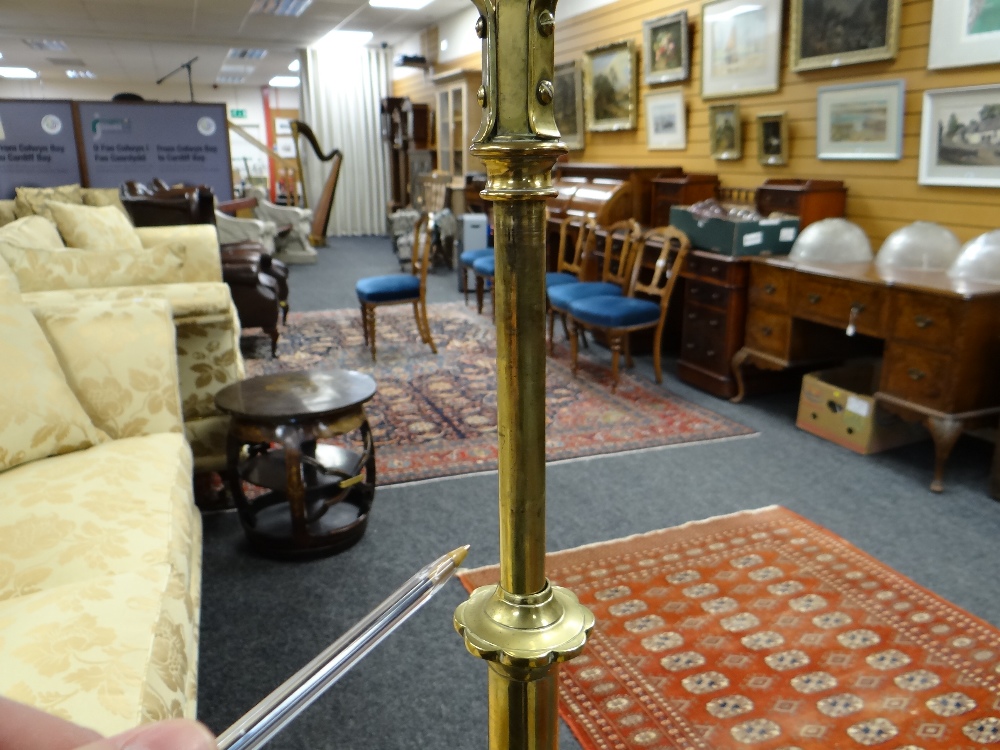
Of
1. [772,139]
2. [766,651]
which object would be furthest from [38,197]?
[766,651]

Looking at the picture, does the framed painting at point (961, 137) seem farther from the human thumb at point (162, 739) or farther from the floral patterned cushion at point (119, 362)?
the human thumb at point (162, 739)

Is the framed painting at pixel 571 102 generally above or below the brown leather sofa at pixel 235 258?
above

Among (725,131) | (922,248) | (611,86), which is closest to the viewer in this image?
(922,248)

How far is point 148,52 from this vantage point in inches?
492

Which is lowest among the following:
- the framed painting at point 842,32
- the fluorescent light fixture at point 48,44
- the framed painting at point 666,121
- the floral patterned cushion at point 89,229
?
the floral patterned cushion at point 89,229

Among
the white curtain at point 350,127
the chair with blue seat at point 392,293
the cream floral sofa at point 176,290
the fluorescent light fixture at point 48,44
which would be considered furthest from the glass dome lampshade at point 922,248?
the fluorescent light fixture at point 48,44

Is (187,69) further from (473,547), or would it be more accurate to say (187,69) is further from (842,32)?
(473,547)

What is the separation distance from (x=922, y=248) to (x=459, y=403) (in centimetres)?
236

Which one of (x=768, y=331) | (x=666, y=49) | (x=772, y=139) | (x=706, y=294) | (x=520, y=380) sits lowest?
(x=768, y=331)

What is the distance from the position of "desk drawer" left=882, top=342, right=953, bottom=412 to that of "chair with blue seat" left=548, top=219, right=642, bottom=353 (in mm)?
1882

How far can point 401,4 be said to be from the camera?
29.4 feet

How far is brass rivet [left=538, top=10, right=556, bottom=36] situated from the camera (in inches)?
14.9

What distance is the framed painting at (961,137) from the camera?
320cm

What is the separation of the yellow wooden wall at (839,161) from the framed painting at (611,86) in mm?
85
